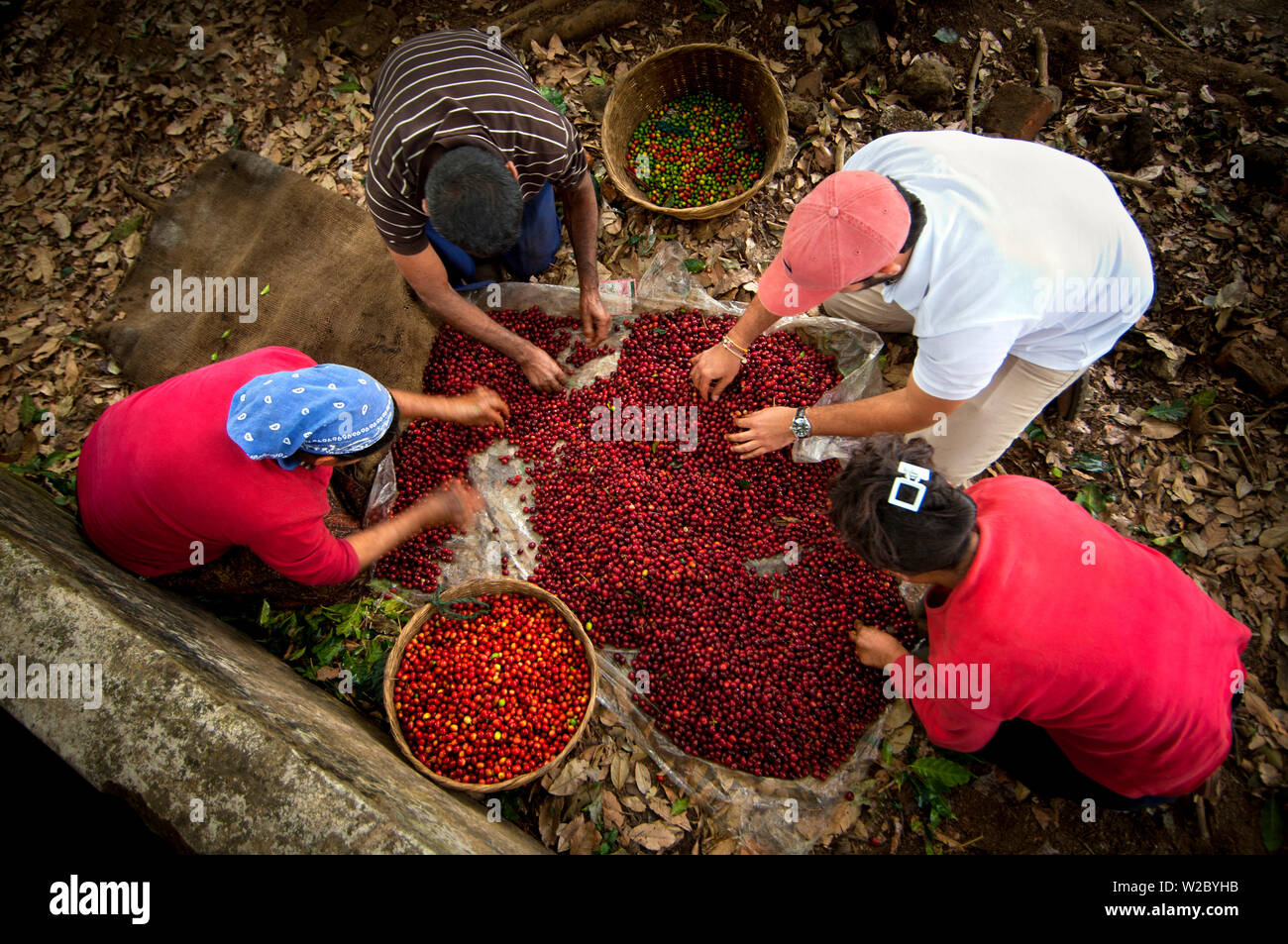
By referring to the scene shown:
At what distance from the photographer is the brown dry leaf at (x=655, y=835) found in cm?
336

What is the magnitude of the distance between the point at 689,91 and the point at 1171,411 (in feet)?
12.8

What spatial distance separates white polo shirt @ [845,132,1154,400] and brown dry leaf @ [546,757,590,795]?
100 inches

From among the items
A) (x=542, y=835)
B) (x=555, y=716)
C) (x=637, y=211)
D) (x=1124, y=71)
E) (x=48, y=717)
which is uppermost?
(x=1124, y=71)

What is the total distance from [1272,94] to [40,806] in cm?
796

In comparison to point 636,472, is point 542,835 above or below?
below

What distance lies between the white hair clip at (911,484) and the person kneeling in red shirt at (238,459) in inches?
80.9

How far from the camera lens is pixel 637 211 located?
480 cm

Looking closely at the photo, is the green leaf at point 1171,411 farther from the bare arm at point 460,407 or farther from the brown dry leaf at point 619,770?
the bare arm at point 460,407

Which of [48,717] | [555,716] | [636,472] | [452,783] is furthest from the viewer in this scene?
[636,472]

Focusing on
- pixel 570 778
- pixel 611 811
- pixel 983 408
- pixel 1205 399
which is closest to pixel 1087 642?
pixel 983 408

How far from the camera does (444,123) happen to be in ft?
9.71

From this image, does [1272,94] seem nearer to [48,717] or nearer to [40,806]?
[48,717]

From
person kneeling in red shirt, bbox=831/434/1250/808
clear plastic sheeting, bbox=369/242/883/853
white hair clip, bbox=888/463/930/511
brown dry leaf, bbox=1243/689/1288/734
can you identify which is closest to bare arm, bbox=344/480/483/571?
clear plastic sheeting, bbox=369/242/883/853
